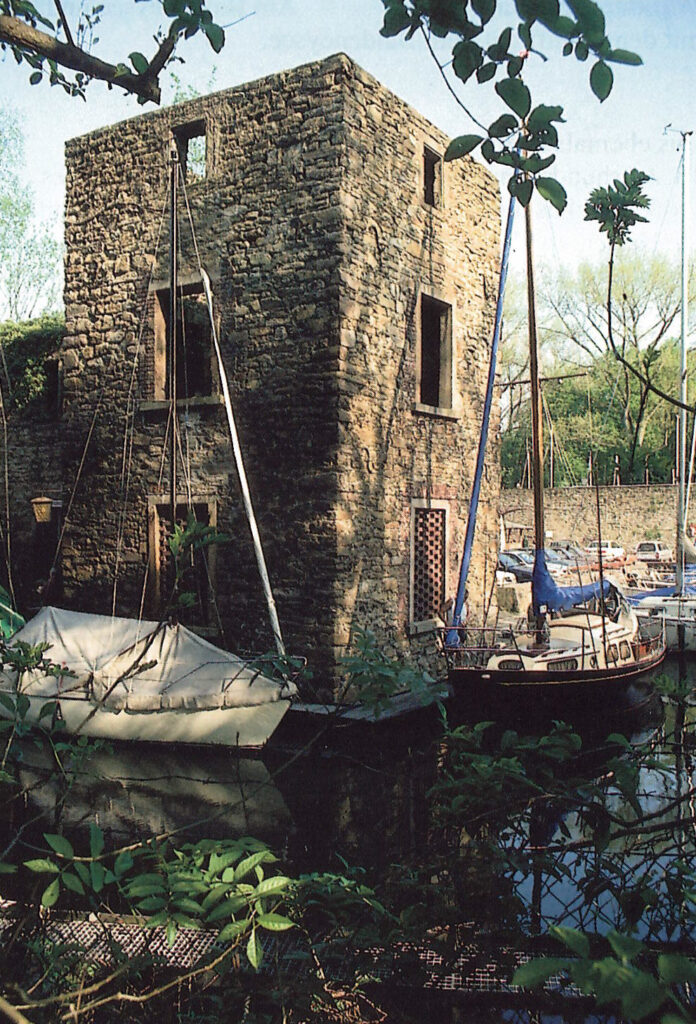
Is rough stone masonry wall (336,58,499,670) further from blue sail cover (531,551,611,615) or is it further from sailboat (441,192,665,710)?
blue sail cover (531,551,611,615)

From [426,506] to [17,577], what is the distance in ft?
24.9

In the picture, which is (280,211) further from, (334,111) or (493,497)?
(493,497)

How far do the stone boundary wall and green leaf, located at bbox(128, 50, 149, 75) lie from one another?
28895 mm

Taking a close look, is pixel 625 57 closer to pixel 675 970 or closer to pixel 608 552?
pixel 675 970

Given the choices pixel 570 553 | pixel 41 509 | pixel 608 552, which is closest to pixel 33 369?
pixel 41 509

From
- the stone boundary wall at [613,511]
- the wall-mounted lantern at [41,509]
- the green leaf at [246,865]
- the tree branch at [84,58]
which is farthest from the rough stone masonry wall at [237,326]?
the stone boundary wall at [613,511]

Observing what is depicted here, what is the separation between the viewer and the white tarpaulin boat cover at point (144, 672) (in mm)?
9062

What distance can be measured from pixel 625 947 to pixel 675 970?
82mm

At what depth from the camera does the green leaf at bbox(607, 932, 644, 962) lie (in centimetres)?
128

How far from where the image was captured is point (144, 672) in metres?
9.39

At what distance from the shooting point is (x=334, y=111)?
34.2 feet

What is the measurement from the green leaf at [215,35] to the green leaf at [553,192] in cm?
118

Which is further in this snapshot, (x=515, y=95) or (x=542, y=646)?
(x=542, y=646)

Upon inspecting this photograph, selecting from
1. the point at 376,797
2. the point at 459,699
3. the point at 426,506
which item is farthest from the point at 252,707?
the point at 426,506
